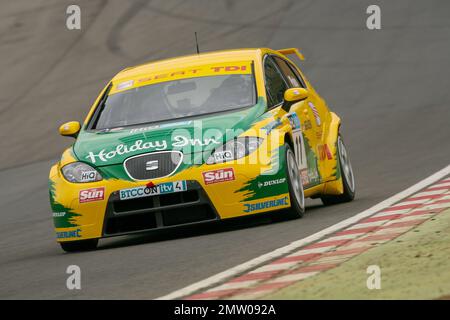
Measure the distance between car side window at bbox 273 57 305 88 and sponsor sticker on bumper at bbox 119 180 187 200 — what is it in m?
2.69

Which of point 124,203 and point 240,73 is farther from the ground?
point 240,73

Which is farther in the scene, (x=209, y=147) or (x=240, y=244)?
(x=209, y=147)

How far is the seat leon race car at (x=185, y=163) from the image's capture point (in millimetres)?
10367

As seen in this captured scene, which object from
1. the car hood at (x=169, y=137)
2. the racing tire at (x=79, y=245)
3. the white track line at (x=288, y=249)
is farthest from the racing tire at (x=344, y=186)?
the racing tire at (x=79, y=245)

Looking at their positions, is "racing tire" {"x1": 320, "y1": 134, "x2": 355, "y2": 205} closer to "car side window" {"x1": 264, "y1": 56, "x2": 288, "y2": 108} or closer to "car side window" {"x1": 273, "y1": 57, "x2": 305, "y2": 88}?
"car side window" {"x1": 273, "y1": 57, "x2": 305, "y2": 88}

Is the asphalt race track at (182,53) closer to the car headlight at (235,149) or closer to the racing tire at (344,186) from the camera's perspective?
the racing tire at (344,186)

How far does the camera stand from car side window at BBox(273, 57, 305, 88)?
12.8 metres

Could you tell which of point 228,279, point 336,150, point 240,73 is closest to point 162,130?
point 240,73

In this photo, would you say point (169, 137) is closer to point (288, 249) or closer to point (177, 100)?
point (177, 100)

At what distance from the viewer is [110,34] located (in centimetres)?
2842

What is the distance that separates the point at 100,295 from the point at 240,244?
208cm

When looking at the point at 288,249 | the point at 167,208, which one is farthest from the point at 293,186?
the point at 288,249

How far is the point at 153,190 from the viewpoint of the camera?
407 inches
